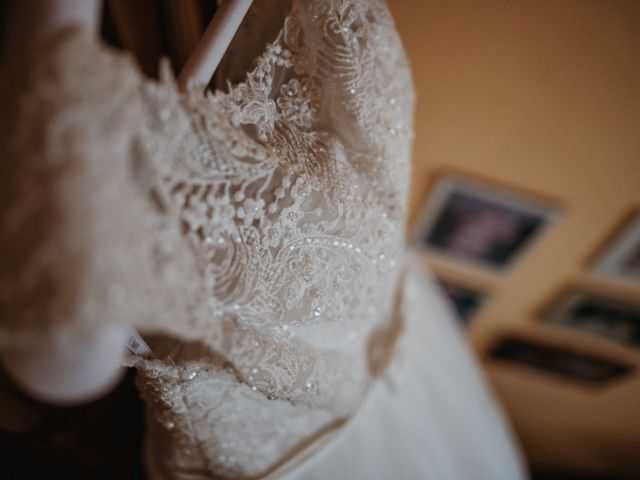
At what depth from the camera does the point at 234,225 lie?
0.33m

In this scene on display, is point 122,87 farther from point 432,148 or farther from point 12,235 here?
point 432,148

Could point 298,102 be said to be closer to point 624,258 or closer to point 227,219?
point 227,219

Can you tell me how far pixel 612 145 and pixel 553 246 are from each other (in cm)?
34

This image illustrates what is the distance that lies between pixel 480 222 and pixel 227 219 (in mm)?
878

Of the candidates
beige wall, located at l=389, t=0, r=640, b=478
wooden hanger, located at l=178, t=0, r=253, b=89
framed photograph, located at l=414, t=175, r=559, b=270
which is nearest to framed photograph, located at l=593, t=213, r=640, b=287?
beige wall, located at l=389, t=0, r=640, b=478

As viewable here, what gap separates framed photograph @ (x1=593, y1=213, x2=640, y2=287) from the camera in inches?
35.7

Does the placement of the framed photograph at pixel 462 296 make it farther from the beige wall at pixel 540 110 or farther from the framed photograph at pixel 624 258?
the framed photograph at pixel 624 258

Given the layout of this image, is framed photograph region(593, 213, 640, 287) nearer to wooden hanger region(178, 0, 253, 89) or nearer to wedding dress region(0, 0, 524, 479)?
wedding dress region(0, 0, 524, 479)

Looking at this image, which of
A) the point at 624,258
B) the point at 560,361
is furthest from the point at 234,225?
the point at 560,361

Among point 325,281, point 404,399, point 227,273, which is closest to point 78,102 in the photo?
point 227,273

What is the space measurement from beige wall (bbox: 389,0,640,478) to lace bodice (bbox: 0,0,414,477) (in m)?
0.26

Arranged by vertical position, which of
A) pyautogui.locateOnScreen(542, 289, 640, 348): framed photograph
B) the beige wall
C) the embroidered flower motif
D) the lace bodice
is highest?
the beige wall

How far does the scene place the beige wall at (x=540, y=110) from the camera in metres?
0.63

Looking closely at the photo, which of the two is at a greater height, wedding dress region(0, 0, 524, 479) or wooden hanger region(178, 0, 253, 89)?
wooden hanger region(178, 0, 253, 89)
